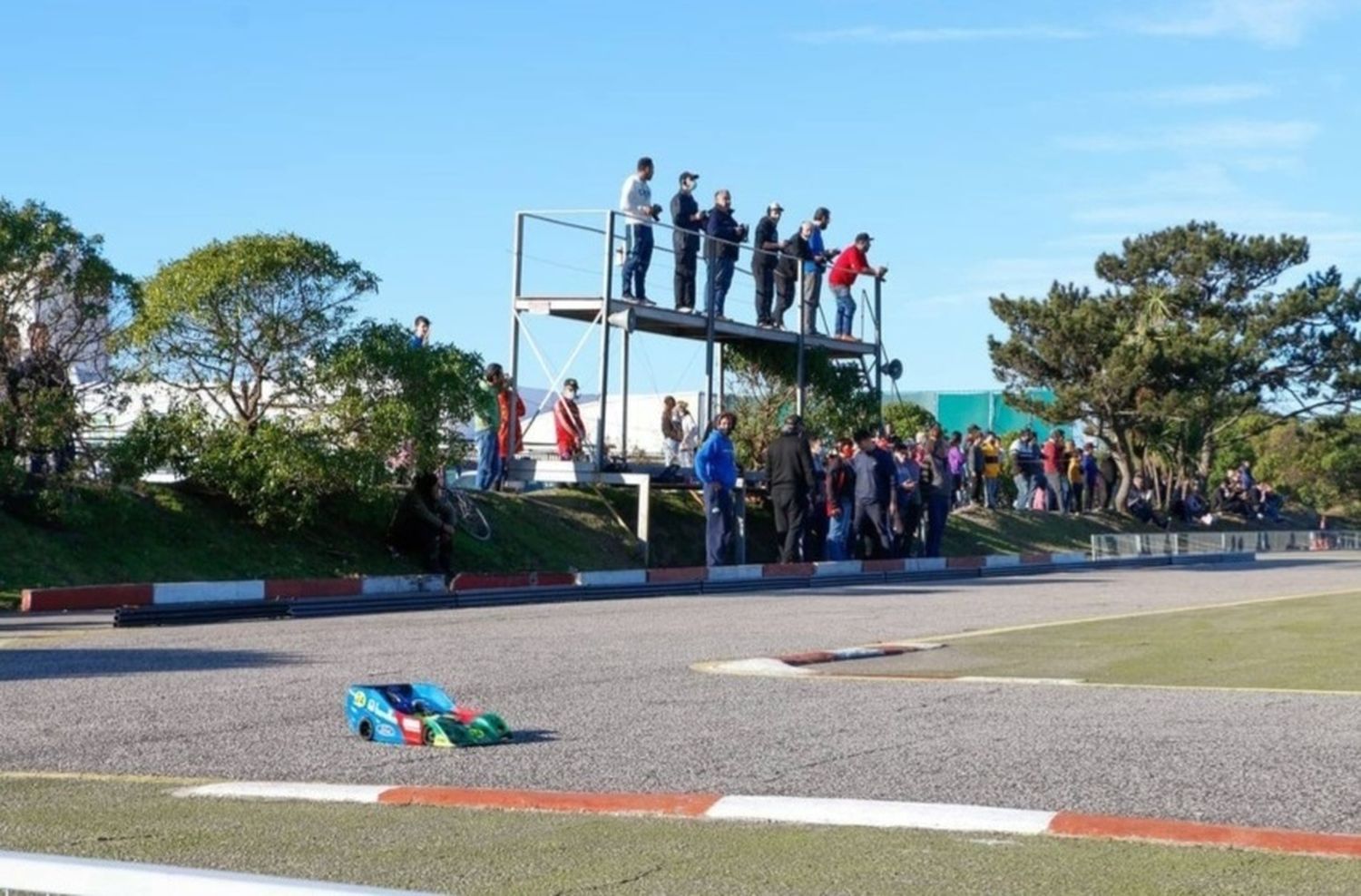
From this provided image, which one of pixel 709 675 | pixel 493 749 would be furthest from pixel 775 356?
pixel 493 749

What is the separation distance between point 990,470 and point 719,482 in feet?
48.2

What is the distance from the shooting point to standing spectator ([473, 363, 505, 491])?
2369cm

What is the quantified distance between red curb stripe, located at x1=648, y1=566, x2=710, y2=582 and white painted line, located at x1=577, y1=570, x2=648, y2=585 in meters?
0.16

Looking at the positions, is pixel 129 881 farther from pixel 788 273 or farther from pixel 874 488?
pixel 788 273

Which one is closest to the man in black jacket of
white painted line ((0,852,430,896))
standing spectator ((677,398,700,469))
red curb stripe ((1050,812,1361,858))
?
standing spectator ((677,398,700,469))

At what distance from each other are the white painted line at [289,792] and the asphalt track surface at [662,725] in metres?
0.32

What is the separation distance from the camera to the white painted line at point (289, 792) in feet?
25.5

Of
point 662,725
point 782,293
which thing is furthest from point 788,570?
point 662,725

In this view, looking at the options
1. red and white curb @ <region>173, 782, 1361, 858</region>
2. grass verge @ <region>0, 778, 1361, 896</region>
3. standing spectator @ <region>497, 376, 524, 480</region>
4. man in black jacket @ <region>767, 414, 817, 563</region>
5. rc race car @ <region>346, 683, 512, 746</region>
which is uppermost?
standing spectator @ <region>497, 376, 524, 480</region>

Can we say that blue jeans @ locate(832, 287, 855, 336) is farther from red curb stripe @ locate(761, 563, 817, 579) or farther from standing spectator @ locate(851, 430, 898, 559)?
red curb stripe @ locate(761, 563, 817, 579)

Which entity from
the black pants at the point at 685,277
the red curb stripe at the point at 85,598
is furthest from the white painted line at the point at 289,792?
the black pants at the point at 685,277

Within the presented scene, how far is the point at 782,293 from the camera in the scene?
1228 inches

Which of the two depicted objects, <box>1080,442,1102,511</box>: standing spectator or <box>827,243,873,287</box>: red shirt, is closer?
<box>827,243,873,287</box>: red shirt

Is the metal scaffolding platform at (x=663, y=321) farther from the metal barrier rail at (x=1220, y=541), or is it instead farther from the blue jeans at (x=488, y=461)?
the metal barrier rail at (x=1220, y=541)
